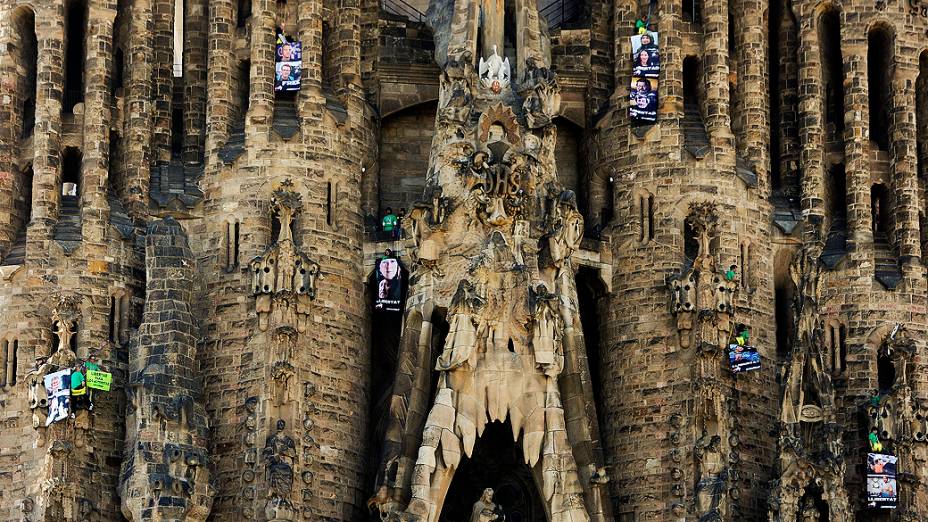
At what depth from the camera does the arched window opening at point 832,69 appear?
242ft

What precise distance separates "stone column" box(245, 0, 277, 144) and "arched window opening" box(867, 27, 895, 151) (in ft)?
43.0

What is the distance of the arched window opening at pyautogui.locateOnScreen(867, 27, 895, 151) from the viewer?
73.2 m

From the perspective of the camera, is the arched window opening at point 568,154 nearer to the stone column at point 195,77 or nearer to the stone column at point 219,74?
the stone column at point 219,74

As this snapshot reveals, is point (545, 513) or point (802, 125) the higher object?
point (802, 125)

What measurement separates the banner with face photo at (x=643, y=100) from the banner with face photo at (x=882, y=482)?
29.7 feet

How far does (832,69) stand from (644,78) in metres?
4.35

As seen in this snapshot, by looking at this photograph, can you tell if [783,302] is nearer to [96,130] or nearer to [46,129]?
[96,130]

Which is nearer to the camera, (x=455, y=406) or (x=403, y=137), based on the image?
(x=455, y=406)

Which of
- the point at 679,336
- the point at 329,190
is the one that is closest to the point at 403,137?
the point at 329,190

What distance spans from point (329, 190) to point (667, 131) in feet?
24.4

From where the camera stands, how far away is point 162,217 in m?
71.2

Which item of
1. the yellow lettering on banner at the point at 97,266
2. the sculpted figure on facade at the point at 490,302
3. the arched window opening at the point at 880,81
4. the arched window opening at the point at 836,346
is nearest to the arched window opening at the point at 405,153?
the sculpted figure on facade at the point at 490,302

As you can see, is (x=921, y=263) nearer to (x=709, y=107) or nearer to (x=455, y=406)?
(x=709, y=107)

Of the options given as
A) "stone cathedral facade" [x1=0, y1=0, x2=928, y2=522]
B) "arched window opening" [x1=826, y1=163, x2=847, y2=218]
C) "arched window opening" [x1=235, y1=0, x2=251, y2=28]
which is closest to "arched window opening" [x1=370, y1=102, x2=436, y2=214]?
"stone cathedral facade" [x1=0, y1=0, x2=928, y2=522]
